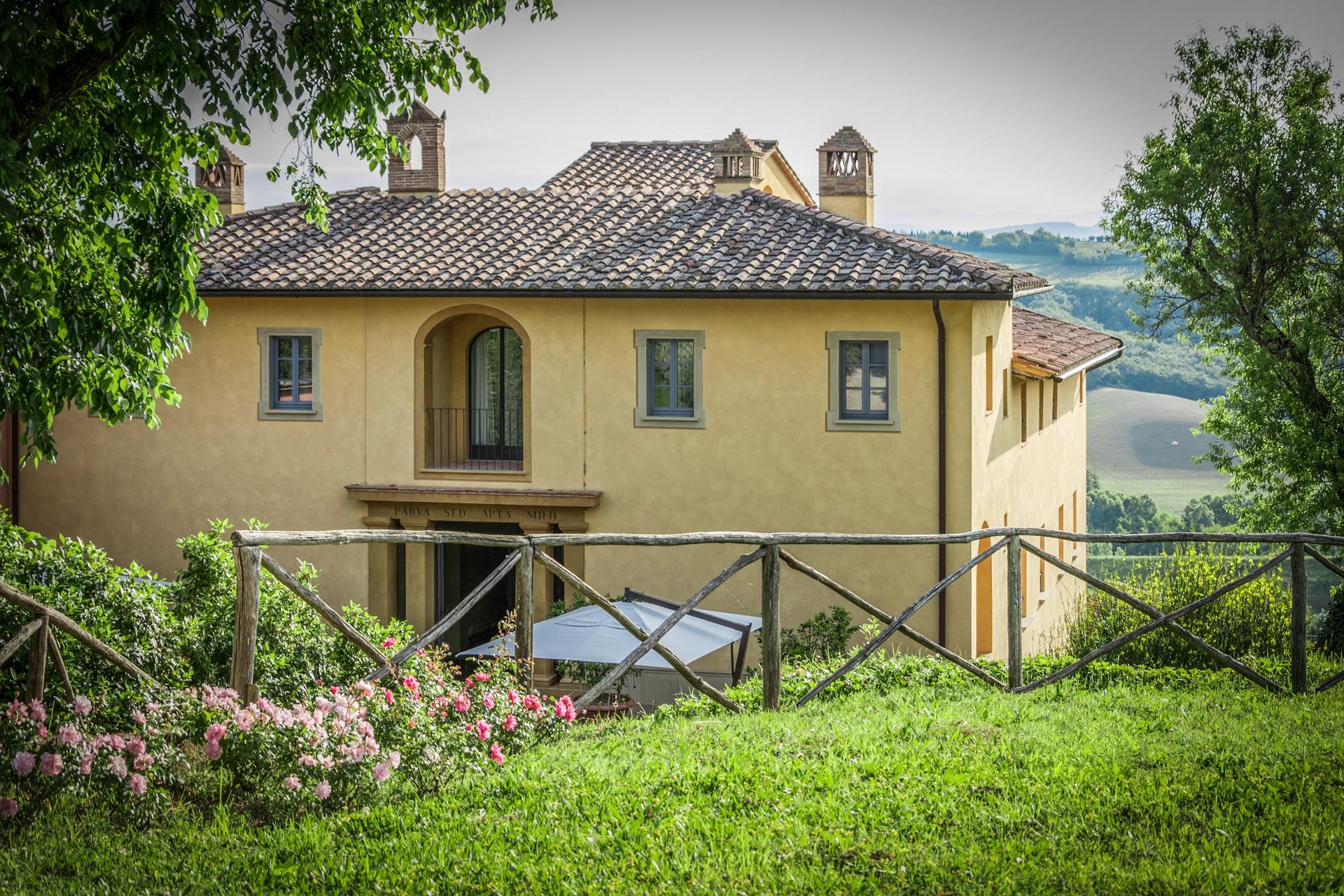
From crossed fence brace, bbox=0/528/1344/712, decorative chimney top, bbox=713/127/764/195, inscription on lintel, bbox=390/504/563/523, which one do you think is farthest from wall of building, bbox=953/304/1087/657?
inscription on lintel, bbox=390/504/563/523

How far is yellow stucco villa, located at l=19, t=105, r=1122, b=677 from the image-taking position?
59.4ft

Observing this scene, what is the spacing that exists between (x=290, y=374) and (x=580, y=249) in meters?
4.73

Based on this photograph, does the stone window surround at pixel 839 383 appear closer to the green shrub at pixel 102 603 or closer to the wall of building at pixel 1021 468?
the wall of building at pixel 1021 468

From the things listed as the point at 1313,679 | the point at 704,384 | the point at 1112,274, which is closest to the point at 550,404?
the point at 704,384

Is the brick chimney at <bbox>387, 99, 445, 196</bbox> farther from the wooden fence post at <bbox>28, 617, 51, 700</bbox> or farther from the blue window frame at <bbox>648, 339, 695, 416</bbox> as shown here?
the wooden fence post at <bbox>28, 617, 51, 700</bbox>

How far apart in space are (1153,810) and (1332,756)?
5.33 ft

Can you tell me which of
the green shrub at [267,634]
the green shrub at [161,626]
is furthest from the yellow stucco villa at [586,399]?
the green shrub at [161,626]

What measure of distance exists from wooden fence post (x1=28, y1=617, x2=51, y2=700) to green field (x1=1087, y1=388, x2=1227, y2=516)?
77808 mm

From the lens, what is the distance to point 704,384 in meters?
18.8

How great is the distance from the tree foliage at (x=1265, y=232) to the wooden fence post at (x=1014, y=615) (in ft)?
51.4

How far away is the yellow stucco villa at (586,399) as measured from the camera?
18.1 m

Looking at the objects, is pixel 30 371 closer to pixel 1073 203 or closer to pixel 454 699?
pixel 454 699

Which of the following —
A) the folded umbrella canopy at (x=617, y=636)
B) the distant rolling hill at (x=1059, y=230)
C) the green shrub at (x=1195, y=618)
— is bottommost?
the folded umbrella canopy at (x=617, y=636)

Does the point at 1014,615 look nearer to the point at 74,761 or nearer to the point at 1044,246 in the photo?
the point at 74,761
